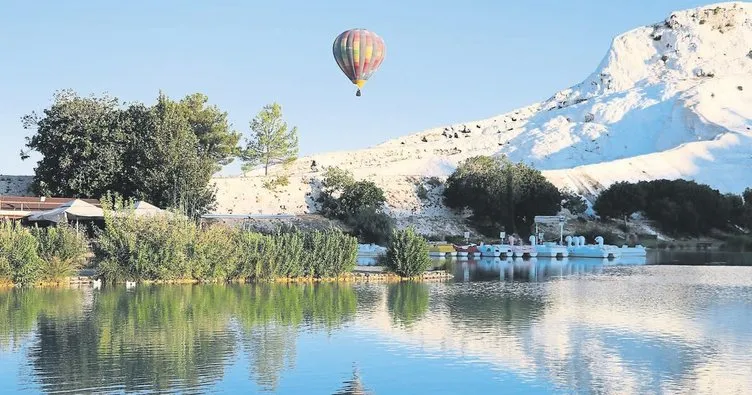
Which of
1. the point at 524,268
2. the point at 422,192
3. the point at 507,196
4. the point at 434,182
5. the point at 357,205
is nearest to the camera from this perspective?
the point at 524,268

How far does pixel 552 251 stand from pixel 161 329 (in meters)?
31.9

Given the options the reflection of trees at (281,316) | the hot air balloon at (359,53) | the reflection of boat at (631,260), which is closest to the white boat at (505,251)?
the reflection of boat at (631,260)

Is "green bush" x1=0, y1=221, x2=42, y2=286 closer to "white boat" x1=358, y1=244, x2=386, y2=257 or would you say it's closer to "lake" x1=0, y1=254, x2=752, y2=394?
"lake" x1=0, y1=254, x2=752, y2=394

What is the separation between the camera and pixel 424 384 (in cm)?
1180

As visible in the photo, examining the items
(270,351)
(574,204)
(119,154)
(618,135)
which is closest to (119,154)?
(119,154)

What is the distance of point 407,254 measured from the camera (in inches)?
1068

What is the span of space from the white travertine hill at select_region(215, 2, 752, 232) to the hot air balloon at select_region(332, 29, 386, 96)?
20897 mm

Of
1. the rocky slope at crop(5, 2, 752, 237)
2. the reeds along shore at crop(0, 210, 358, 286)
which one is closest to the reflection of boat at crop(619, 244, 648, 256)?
the rocky slope at crop(5, 2, 752, 237)

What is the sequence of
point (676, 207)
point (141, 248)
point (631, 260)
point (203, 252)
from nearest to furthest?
point (141, 248) → point (203, 252) → point (631, 260) → point (676, 207)

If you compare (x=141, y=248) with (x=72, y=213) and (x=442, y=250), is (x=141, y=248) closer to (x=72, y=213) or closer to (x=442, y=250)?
(x=72, y=213)

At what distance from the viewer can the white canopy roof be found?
91.8 feet

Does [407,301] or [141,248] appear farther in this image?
[141,248]

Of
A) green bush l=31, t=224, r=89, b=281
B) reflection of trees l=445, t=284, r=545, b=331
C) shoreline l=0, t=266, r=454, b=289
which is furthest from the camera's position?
shoreline l=0, t=266, r=454, b=289

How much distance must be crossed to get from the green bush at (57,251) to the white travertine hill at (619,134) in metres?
29.6
